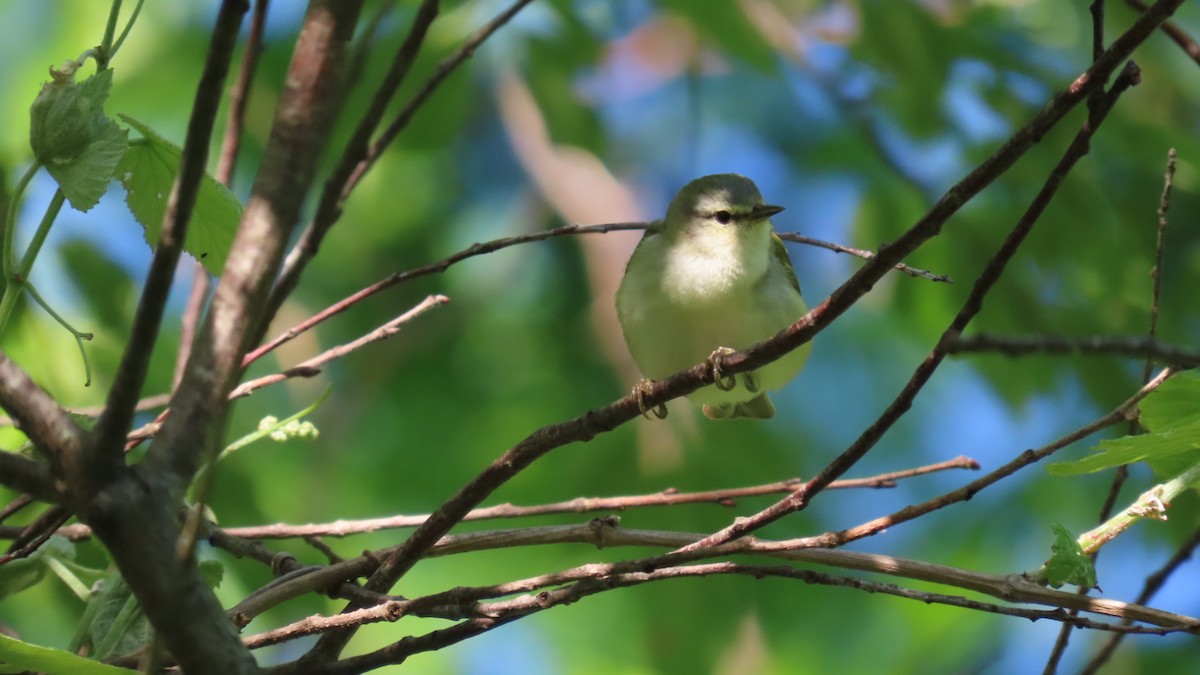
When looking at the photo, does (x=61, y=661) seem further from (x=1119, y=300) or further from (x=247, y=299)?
(x=1119, y=300)

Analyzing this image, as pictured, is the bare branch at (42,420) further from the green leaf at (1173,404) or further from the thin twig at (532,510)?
the green leaf at (1173,404)

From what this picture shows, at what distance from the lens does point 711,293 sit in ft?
8.82

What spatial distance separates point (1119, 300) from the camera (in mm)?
3518

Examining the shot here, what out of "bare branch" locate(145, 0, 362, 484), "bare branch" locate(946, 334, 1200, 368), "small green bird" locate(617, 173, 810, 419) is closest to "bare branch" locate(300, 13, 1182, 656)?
"bare branch" locate(946, 334, 1200, 368)

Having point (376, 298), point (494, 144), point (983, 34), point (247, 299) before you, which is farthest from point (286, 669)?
point (494, 144)

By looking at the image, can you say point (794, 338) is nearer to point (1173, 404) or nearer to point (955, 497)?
point (955, 497)

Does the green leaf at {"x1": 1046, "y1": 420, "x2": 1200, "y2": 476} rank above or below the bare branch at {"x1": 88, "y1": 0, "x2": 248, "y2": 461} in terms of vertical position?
above

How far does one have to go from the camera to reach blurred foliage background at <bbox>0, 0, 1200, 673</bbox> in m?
3.31

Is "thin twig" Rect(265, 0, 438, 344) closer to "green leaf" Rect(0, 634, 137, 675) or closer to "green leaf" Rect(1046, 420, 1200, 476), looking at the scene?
"green leaf" Rect(0, 634, 137, 675)

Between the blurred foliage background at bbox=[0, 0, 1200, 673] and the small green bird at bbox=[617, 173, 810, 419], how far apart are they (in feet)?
1.89

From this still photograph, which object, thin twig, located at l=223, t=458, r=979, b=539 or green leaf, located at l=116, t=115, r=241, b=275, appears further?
thin twig, located at l=223, t=458, r=979, b=539

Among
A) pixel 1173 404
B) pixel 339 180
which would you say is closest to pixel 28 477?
pixel 339 180

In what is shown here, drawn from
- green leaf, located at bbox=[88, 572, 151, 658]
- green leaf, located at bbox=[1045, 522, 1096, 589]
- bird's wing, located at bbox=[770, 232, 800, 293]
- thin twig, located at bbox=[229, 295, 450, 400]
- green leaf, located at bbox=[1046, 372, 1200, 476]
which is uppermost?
bird's wing, located at bbox=[770, 232, 800, 293]

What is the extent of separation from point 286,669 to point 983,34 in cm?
298
